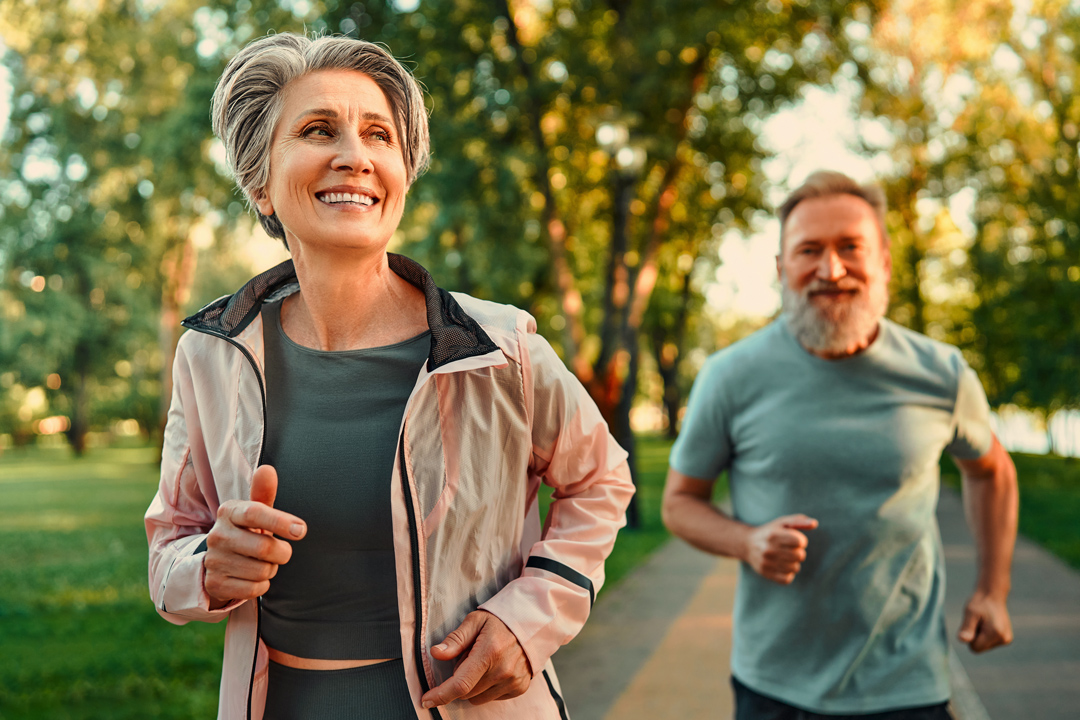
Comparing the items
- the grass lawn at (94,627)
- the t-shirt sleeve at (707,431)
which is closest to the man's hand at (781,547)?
the t-shirt sleeve at (707,431)

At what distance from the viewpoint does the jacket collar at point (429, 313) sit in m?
1.83

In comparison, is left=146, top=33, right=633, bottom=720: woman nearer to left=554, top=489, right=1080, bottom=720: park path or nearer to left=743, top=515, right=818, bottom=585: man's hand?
left=743, top=515, right=818, bottom=585: man's hand

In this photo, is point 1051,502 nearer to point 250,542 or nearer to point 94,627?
point 94,627

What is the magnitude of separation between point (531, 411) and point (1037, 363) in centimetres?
1919

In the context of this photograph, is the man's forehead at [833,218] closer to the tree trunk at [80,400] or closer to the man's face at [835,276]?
the man's face at [835,276]

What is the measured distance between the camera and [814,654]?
9.48 ft

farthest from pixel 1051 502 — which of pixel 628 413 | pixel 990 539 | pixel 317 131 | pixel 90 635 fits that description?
pixel 317 131

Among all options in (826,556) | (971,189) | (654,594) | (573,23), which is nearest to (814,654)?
(826,556)

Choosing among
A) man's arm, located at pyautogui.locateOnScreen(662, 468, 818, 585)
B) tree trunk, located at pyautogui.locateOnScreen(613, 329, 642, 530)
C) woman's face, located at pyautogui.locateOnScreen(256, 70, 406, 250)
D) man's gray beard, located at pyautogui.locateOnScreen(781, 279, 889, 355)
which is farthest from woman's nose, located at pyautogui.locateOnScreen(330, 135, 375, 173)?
tree trunk, located at pyautogui.locateOnScreen(613, 329, 642, 530)

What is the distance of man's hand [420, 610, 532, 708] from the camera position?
1.69 metres

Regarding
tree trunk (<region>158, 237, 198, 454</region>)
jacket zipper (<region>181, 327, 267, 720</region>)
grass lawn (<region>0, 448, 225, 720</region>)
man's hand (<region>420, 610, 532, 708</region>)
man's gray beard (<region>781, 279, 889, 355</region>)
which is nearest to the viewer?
man's hand (<region>420, 610, 532, 708</region>)

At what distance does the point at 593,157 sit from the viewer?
15383 millimetres

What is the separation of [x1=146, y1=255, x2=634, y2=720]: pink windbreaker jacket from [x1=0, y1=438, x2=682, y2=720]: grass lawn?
4336 millimetres

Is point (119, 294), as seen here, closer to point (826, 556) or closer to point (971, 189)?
point (971, 189)
